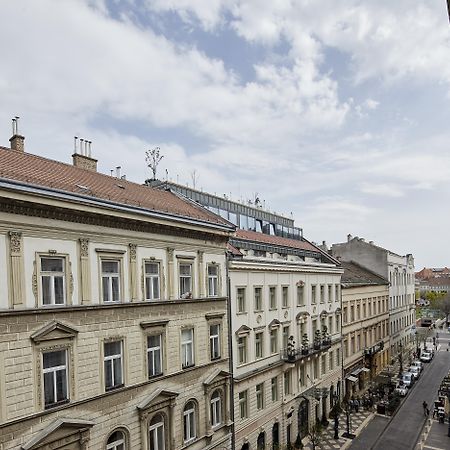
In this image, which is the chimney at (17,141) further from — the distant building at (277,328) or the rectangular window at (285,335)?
the rectangular window at (285,335)

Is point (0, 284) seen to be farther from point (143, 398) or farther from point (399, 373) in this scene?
point (399, 373)

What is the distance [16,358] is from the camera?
13375 mm

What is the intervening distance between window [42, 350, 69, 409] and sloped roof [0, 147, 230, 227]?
5985mm

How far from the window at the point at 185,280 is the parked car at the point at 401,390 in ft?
107

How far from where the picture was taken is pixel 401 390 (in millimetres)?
42719

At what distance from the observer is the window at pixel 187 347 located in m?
20.2

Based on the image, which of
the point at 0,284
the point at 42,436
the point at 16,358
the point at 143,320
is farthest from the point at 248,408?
the point at 0,284

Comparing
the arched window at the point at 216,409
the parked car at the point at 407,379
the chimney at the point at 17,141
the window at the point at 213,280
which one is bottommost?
the parked car at the point at 407,379

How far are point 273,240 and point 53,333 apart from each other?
2219 centimetres

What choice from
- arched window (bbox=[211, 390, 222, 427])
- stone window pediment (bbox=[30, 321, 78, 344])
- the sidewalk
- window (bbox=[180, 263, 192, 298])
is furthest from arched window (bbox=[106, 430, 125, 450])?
the sidewalk

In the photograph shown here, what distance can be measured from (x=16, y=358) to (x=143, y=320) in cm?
563

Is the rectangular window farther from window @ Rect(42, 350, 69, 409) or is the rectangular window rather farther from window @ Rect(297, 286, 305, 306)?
window @ Rect(42, 350, 69, 409)

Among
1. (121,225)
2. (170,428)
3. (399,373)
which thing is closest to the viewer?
(121,225)

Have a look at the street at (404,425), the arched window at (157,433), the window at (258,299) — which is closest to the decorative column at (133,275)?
the arched window at (157,433)
